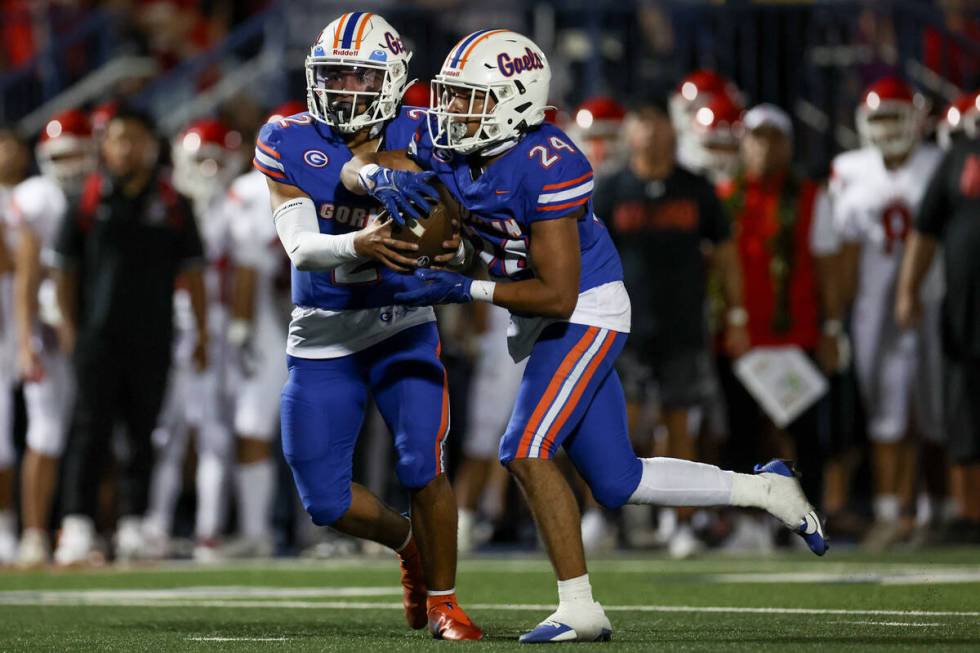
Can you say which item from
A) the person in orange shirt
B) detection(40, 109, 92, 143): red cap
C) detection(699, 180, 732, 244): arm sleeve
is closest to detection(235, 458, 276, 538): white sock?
detection(40, 109, 92, 143): red cap

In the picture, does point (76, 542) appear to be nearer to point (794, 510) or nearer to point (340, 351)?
point (340, 351)

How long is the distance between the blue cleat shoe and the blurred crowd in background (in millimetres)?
3287

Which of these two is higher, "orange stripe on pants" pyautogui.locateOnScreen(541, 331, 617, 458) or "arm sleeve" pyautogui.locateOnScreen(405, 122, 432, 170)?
"arm sleeve" pyautogui.locateOnScreen(405, 122, 432, 170)

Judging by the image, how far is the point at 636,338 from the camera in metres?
8.88

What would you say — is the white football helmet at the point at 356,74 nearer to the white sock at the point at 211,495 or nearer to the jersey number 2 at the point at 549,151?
the jersey number 2 at the point at 549,151

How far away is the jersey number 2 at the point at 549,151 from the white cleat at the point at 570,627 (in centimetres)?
117

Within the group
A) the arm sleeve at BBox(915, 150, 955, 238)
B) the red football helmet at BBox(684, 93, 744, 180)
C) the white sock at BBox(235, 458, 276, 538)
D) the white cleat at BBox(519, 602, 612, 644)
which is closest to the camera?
the white cleat at BBox(519, 602, 612, 644)

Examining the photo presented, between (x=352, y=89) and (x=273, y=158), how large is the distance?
0.31m

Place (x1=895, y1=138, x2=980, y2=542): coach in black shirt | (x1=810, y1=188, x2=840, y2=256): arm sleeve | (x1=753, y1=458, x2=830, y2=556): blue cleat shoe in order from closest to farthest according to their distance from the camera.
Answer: (x1=753, y1=458, x2=830, y2=556): blue cleat shoe
(x1=895, y1=138, x2=980, y2=542): coach in black shirt
(x1=810, y1=188, x2=840, y2=256): arm sleeve

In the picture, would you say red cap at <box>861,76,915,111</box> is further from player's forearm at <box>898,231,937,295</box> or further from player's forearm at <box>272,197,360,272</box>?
player's forearm at <box>272,197,360,272</box>

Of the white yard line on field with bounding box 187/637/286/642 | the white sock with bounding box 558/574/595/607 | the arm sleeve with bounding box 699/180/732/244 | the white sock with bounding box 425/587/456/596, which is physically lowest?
the white yard line on field with bounding box 187/637/286/642

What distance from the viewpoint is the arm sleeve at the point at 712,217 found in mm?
8750

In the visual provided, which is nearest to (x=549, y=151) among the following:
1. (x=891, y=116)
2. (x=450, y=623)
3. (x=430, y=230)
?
(x=430, y=230)

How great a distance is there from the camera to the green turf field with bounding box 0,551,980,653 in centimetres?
505
